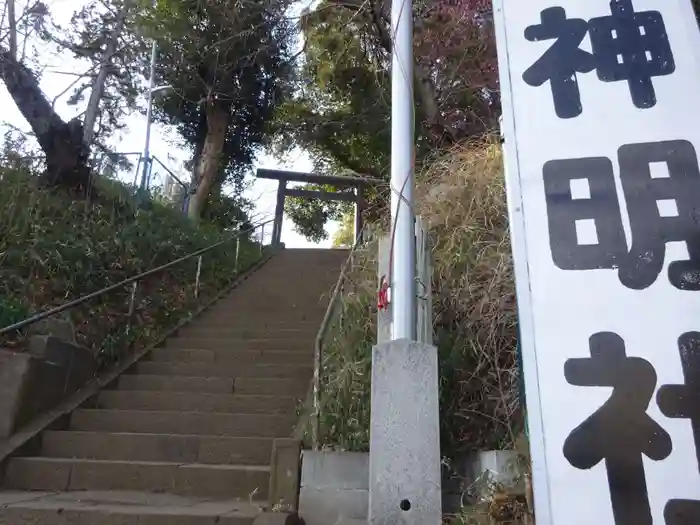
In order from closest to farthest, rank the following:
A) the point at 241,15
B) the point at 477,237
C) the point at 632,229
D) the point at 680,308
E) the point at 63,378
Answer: the point at 680,308, the point at 632,229, the point at 477,237, the point at 63,378, the point at 241,15

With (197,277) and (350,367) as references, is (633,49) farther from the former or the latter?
(197,277)

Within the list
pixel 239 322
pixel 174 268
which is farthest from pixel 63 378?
pixel 174 268

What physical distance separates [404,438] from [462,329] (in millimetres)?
2167

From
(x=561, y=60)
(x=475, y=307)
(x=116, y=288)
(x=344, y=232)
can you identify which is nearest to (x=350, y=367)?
(x=475, y=307)

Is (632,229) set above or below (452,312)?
below

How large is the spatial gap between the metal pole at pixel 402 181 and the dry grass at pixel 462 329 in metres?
1.63

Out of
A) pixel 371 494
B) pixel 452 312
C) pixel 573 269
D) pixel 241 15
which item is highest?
pixel 241 15

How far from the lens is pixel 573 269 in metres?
1.76

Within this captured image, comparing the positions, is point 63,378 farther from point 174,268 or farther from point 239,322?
point 174,268

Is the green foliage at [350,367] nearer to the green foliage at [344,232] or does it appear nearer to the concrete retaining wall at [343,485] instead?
the concrete retaining wall at [343,485]

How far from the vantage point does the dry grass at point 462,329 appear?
406 cm

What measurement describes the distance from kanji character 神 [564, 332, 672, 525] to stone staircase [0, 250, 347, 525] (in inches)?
102

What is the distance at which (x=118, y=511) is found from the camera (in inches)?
157

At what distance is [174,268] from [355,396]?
211 inches
